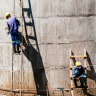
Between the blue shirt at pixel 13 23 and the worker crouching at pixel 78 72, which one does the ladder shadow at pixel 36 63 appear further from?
the worker crouching at pixel 78 72

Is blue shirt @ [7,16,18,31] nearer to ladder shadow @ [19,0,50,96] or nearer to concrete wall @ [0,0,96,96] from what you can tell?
concrete wall @ [0,0,96,96]

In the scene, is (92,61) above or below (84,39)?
below

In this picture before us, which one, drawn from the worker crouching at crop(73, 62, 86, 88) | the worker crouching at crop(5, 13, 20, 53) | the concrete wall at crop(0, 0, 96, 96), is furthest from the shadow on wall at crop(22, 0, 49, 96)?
the worker crouching at crop(73, 62, 86, 88)

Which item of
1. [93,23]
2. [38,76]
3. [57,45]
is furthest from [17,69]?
[93,23]

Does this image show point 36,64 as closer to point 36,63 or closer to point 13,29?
point 36,63

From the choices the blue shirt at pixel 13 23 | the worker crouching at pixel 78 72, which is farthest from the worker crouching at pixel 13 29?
the worker crouching at pixel 78 72

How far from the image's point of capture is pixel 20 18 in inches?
480

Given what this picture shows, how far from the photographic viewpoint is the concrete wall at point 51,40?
12000 mm

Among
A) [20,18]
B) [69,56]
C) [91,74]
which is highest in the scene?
[20,18]

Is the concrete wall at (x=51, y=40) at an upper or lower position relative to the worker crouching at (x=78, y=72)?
upper

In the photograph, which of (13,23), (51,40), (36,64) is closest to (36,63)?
(36,64)

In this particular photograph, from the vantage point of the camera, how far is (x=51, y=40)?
39.8ft

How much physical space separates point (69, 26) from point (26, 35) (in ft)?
6.93

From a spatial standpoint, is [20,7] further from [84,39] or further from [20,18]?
[84,39]
